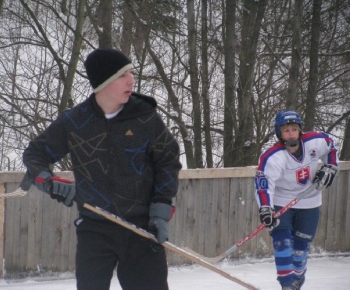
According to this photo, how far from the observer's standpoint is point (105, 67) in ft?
9.93

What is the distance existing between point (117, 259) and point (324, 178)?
7.48ft

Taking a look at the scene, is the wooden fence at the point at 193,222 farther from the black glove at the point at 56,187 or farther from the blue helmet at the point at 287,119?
the black glove at the point at 56,187

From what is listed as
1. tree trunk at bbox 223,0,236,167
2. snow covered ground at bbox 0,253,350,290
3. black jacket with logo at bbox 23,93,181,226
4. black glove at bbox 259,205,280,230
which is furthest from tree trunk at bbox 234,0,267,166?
black jacket with logo at bbox 23,93,181,226

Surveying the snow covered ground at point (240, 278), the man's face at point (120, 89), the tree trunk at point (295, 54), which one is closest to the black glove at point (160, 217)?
the man's face at point (120, 89)

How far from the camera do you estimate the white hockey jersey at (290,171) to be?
482 cm

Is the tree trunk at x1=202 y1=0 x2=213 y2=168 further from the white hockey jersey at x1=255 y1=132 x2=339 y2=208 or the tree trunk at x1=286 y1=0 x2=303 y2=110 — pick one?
the white hockey jersey at x1=255 y1=132 x2=339 y2=208

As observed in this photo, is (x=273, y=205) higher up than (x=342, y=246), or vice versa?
(x=273, y=205)

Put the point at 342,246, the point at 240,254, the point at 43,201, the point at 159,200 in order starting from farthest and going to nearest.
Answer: the point at 342,246 → the point at 240,254 → the point at 43,201 → the point at 159,200

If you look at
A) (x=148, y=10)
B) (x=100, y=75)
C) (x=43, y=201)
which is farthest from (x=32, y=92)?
(x=100, y=75)

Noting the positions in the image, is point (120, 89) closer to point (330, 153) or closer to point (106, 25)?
point (330, 153)

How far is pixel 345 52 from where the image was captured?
10867mm

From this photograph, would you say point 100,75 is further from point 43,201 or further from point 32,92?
point 32,92

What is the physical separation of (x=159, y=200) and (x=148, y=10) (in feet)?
23.0

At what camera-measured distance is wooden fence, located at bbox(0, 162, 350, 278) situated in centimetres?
586
